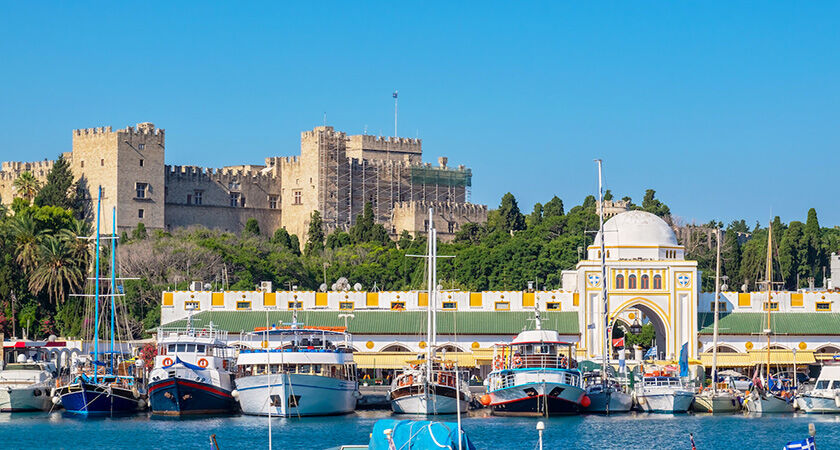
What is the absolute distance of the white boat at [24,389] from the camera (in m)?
71.1

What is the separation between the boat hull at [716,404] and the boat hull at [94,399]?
23.3 m

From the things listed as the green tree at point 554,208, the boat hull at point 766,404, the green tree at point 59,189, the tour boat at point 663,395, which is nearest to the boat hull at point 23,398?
the tour boat at point 663,395

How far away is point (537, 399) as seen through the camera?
220 ft

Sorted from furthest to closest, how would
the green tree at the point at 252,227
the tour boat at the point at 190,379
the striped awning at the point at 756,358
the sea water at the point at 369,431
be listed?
the green tree at the point at 252,227 < the striped awning at the point at 756,358 < the tour boat at the point at 190,379 < the sea water at the point at 369,431

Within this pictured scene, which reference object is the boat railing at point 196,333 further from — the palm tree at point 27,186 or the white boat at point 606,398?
the palm tree at point 27,186

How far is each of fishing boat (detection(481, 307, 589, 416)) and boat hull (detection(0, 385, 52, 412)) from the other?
60.6 feet

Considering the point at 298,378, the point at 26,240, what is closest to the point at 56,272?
the point at 26,240

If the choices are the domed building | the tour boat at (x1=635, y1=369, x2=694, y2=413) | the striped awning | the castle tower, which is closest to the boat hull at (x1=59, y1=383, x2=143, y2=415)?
the tour boat at (x1=635, y1=369, x2=694, y2=413)

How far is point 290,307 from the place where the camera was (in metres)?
92.1

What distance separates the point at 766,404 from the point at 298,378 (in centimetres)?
1950

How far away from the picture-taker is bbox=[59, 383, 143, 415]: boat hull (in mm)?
68312

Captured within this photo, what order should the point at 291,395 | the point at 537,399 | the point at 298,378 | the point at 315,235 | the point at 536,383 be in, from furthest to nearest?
the point at 315,235 → the point at 537,399 → the point at 536,383 → the point at 298,378 → the point at 291,395

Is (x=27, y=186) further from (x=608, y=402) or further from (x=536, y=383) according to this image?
(x=536, y=383)

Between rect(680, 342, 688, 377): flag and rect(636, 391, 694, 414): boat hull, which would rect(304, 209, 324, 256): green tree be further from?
rect(636, 391, 694, 414): boat hull
